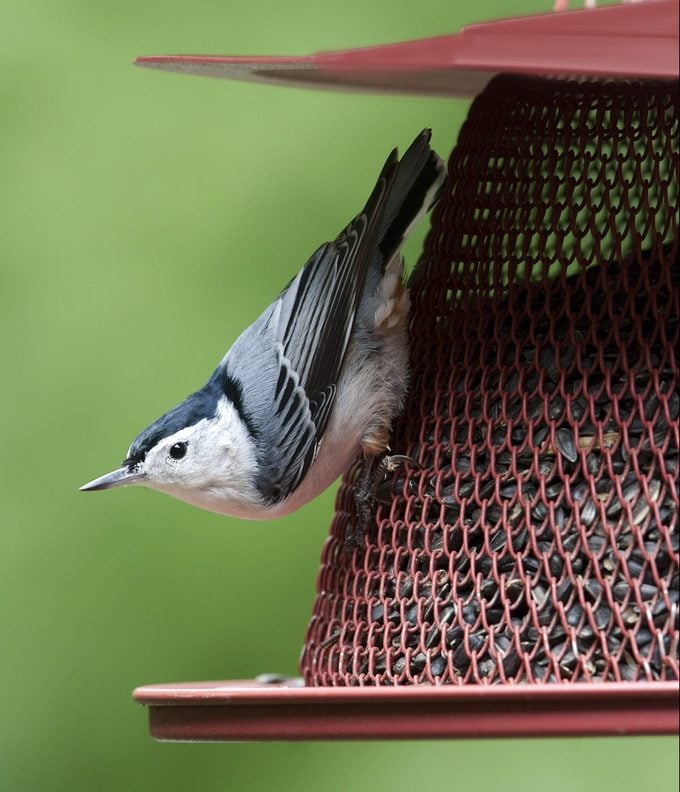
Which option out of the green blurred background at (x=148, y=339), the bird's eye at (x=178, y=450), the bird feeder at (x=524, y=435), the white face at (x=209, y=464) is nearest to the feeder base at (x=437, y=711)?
the bird feeder at (x=524, y=435)

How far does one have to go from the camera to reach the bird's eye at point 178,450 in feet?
10.6

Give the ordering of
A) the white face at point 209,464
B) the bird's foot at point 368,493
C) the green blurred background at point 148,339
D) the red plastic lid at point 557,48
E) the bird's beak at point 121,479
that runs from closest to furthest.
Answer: the red plastic lid at point 557,48
the bird's foot at point 368,493
the white face at point 209,464
the bird's beak at point 121,479
the green blurred background at point 148,339

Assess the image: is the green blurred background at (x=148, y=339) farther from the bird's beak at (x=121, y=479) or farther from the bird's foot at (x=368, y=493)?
the bird's foot at (x=368, y=493)

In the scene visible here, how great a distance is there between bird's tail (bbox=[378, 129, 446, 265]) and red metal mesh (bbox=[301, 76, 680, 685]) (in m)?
0.12

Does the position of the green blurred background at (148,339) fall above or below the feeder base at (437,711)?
above

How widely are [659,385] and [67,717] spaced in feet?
8.36

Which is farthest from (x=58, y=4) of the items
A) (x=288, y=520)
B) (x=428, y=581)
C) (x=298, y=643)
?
(x=428, y=581)

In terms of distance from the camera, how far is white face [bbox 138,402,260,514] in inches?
123

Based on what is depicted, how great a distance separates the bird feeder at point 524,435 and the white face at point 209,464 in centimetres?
28

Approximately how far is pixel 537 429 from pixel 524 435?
0.03 metres

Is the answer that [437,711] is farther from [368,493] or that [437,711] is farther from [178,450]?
[178,450]

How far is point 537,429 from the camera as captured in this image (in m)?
2.51

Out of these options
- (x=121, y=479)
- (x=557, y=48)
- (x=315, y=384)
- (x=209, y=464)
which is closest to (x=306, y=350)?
(x=315, y=384)

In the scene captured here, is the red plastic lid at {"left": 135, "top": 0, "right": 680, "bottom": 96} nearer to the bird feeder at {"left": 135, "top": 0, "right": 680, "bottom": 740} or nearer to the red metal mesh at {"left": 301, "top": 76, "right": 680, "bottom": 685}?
the bird feeder at {"left": 135, "top": 0, "right": 680, "bottom": 740}
